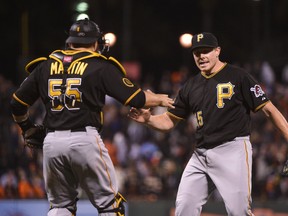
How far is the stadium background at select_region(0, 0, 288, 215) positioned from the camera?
14.5 metres

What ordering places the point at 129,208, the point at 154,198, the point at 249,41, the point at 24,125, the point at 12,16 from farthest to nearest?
1. the point at 249,41
2. the point at 12,16
3. the point at 154,198
4. the point at 129,208
5. the point at 24,125

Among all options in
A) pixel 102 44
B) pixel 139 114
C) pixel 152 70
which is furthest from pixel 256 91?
pixel 152 70

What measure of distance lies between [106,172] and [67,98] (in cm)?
77

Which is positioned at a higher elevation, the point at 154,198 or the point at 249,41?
the point at 249,41

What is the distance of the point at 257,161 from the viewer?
14.7 m

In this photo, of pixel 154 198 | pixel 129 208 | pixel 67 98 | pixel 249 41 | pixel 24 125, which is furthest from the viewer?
pixel 249 41

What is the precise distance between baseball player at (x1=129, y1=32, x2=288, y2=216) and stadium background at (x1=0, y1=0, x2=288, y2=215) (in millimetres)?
2413

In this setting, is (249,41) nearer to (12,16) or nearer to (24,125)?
(12,16)

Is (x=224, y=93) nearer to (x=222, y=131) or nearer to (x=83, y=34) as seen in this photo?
(x=222, y=131)

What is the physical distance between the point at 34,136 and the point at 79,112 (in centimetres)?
91

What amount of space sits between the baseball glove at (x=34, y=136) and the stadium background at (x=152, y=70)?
147 centimetres

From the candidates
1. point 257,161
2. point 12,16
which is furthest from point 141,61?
point 257,161

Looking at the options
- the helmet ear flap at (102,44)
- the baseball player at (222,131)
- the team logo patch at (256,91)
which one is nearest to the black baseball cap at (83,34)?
the helmet ear flap at (102,44)

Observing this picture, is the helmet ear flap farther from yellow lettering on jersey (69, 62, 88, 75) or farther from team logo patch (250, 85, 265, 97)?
team logo patch (250, 85, 265, 97)
